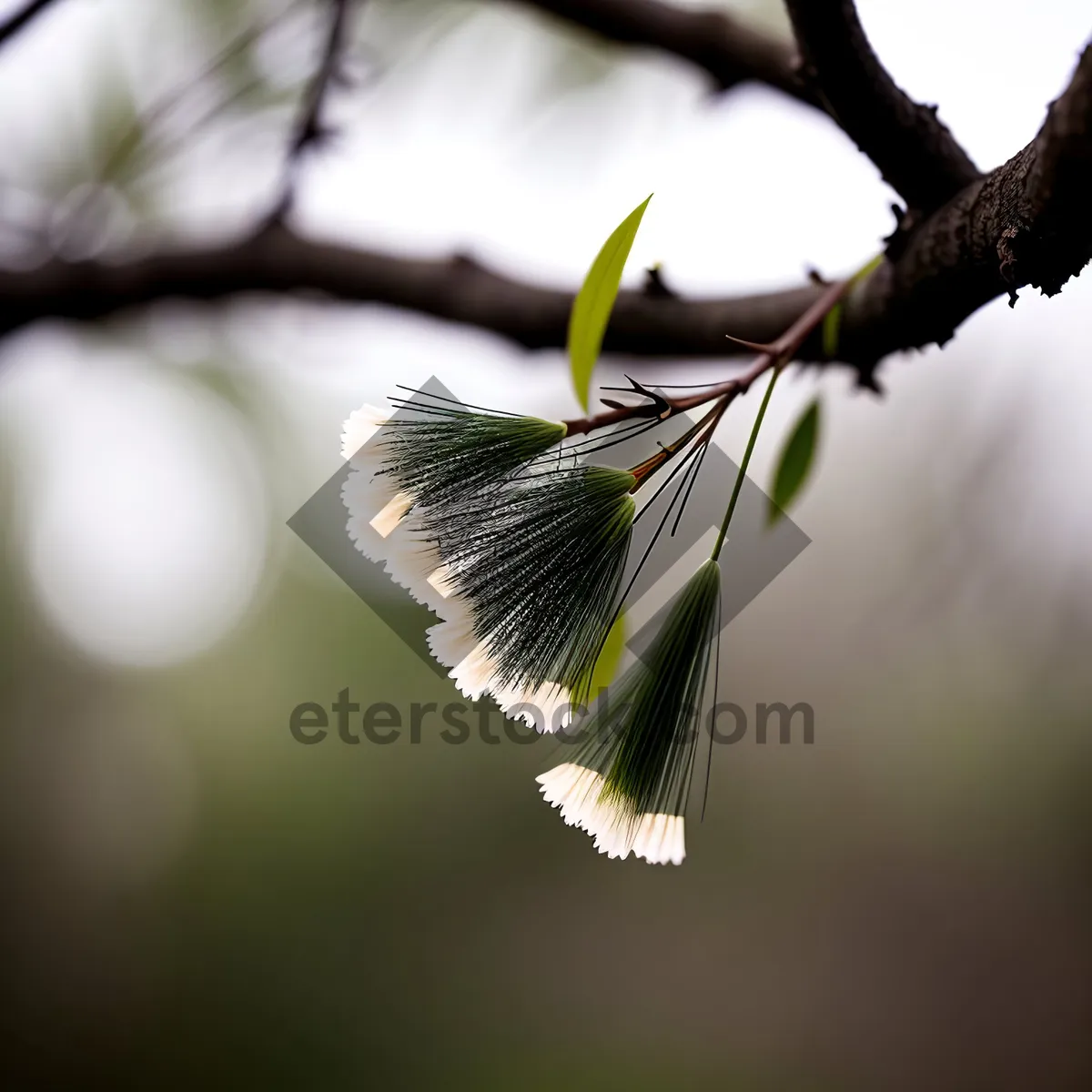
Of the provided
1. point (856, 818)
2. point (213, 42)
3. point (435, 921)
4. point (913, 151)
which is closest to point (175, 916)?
point (435, 921)

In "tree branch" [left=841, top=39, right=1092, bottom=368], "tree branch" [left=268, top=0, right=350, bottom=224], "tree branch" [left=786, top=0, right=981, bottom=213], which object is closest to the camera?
"tree branch" [left=841, top=39, right=1092, bottom=368]

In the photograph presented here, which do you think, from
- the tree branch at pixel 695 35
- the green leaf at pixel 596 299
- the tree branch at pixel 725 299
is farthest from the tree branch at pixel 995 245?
the tree branch at pixel 695 35

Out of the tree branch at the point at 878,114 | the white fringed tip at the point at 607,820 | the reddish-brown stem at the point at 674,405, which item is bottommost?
the white fringed tip at the point at 607,820

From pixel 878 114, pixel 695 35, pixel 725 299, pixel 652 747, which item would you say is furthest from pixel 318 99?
pixel 652 747

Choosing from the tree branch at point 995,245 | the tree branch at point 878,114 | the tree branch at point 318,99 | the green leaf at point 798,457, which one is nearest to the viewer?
the tree branch at point 995,245

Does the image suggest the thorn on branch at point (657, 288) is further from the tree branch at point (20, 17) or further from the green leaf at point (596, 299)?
the tree branch at point (20, 17)

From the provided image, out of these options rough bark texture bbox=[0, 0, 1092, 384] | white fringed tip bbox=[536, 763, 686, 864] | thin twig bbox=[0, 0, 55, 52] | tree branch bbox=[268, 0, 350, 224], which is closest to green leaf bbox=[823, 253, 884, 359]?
rough bark texture bbox=[0, 0, 1092, 384]

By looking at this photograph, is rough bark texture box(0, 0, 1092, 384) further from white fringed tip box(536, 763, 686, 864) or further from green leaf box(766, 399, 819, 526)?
white fringed tip box(536, 763, 686, 864)
